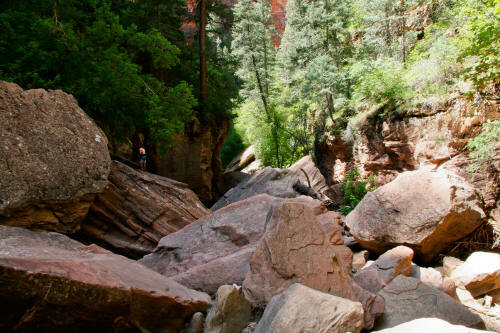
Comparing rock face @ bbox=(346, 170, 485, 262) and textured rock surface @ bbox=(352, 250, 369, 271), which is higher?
rock face @ bbox=(346, 170, 485, 262)

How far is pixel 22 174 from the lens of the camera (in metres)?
6.05

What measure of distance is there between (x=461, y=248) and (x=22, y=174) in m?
10.2

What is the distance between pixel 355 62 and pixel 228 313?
67.3 feet

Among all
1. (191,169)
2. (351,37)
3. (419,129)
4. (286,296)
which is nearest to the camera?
(286,296)

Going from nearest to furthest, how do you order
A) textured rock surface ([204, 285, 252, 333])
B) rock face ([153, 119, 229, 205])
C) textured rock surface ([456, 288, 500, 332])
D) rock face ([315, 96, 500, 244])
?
textured rock surface ([204, 285, 252, 333])
textured rock surface ([456, 288, 500, 332])
rock face ([315, 96, 500, 244])
rock face ([153, 119, 229, 205])

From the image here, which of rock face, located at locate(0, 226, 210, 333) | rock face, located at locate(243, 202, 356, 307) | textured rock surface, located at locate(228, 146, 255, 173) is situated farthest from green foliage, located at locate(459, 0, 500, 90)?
textured rock surface, located at locate(228, 146, 255, 173)

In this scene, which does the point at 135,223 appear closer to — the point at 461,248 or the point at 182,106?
the point at 182,106

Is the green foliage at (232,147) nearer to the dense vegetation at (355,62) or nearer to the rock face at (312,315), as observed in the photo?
the dense vegetation at (355,62)

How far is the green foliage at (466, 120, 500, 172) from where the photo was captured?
404 inches

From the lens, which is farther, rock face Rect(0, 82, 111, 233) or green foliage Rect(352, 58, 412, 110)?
green foliage Rect(352, 58, 412, 110)

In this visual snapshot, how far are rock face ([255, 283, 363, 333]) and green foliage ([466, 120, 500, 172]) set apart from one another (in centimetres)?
978

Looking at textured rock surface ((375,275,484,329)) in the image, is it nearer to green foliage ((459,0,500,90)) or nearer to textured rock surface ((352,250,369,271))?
textured rock surface ((352,250,369,271))

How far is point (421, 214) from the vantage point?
7840 mm

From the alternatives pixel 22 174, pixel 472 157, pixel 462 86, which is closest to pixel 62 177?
pixel 22 174
